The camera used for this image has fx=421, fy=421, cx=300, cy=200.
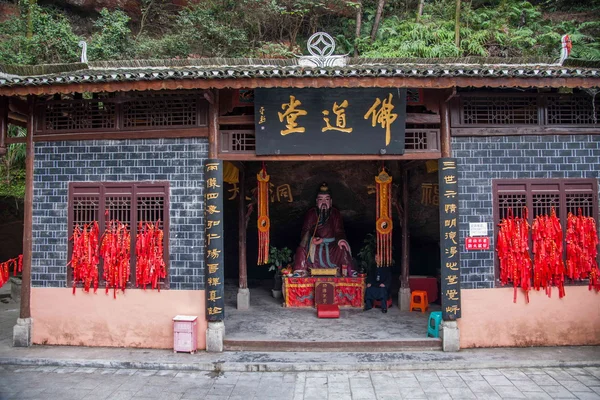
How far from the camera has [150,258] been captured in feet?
23.4

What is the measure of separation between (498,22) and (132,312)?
14.1 m

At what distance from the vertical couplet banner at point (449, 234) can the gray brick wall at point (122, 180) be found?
13.3 feet

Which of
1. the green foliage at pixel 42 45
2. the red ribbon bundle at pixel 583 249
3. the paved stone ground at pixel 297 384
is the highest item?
the green foliage at pixel 42 45

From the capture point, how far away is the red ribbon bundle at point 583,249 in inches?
275

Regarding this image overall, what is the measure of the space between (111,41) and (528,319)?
1384 cm

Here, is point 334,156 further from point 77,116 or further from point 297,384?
point 77,116

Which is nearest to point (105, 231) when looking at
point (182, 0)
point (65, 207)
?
point (65, 207)

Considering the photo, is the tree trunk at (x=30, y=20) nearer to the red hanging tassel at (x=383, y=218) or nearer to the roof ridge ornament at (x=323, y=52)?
the roof ridge ornament at (x=323, y=52)

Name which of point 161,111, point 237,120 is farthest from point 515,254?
point 161,111

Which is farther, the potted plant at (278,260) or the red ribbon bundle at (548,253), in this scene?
the potted plant at (278,260)

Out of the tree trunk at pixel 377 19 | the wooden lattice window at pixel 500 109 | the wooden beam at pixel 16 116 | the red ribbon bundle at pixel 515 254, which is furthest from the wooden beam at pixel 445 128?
the tree trunk at pixel 377 19

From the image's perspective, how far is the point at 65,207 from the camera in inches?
290

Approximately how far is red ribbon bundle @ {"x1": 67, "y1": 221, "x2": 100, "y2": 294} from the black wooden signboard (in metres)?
3.46

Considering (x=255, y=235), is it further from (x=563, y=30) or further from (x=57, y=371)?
(x=563, y=30)
